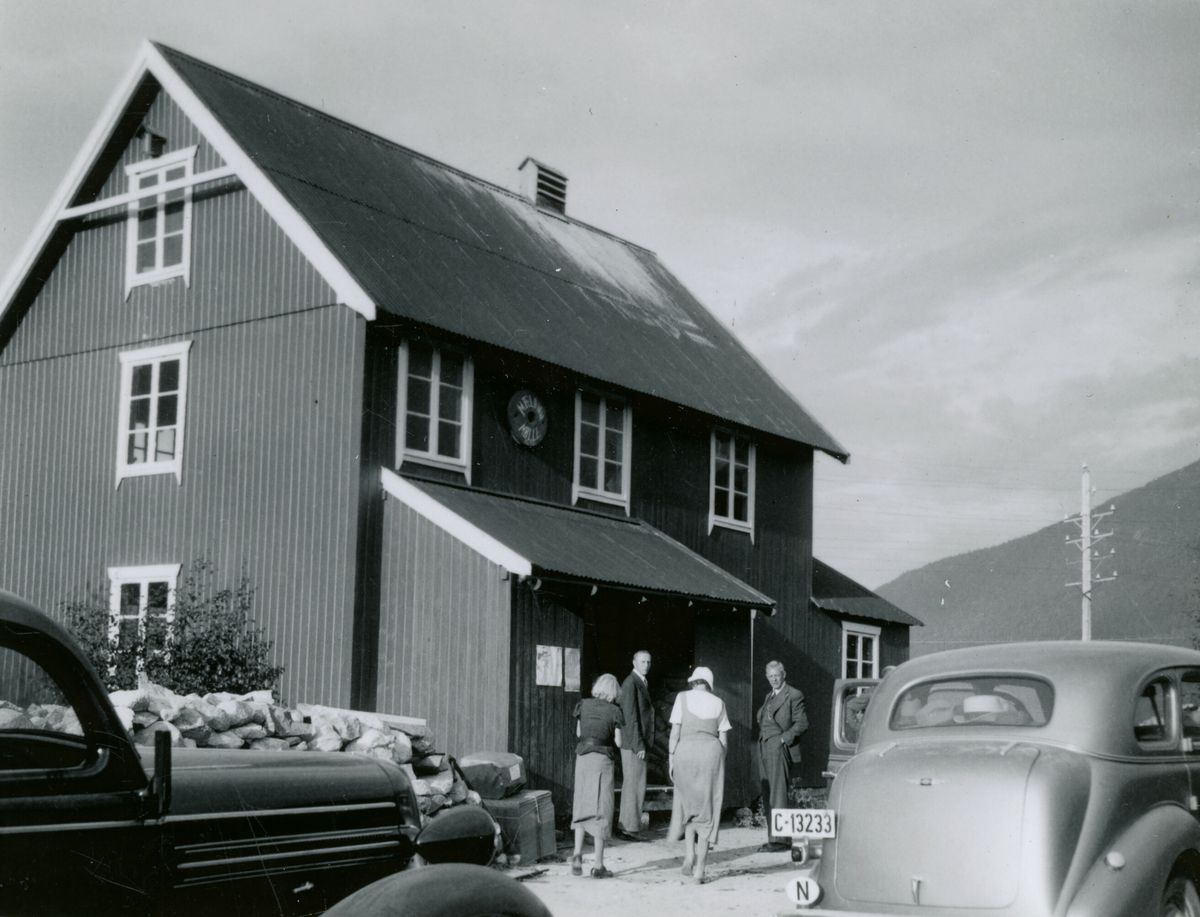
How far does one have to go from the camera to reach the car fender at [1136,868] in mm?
6309

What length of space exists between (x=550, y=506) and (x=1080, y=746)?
12.2 meters

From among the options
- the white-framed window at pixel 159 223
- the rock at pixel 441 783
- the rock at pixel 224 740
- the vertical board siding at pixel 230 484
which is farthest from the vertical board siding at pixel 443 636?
the white-framed window at pixel 159 223

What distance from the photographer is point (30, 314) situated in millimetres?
20406

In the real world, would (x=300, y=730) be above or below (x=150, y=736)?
below

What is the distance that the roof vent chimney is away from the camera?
84.3 ft

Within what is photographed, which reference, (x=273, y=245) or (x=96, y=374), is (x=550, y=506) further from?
(x=96, y=374)

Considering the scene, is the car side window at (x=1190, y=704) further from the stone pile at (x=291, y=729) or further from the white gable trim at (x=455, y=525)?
the white gable trim at (x=455, y=525)

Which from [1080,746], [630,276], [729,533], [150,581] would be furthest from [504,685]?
[630,276]

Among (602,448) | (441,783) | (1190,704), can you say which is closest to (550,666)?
(441,783)

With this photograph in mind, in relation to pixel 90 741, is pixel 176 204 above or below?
above

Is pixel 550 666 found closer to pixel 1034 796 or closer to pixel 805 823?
pixel 805 823

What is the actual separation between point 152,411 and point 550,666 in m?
6.90

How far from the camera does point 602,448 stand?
2000 cm

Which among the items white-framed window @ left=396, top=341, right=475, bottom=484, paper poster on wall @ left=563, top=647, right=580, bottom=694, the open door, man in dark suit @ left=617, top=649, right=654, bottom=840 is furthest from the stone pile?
white-framed window @ left=396, top=341, right=475, bottom=484
